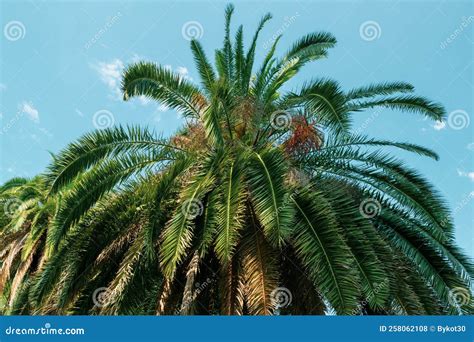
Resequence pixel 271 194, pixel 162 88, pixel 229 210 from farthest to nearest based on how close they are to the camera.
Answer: pixel 162 88 < pixel 229 210 < pixel 271 194

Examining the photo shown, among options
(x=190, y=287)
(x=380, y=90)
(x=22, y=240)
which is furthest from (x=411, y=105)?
(x=22, y=240)

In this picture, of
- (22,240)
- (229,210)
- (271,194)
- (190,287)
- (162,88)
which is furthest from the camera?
(22,240)

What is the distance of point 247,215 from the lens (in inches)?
421

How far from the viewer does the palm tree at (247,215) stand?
967 cm

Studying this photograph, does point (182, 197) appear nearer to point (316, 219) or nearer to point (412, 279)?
point (316, 219)

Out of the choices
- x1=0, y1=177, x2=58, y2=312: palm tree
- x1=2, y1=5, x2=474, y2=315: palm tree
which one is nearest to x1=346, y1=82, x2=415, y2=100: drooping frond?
x1=2, y1=5, x2=474, y2=315: palm tree

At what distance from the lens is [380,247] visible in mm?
10766

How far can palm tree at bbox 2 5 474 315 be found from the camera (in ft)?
31.7

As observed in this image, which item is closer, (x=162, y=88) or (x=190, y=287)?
(x=190, y=287)

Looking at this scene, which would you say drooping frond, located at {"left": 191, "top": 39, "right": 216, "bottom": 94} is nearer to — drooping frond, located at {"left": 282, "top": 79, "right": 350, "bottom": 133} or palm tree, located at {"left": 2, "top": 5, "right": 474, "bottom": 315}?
palm tree, located at {"left": 2, "top": 5, "right": 474, "bottom": 315}

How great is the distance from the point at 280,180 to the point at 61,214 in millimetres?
4357

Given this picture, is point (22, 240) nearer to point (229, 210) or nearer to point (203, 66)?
point (203, 66)

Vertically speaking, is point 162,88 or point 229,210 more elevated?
point 162,88

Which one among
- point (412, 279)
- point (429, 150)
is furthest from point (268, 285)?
point (429, 150)
